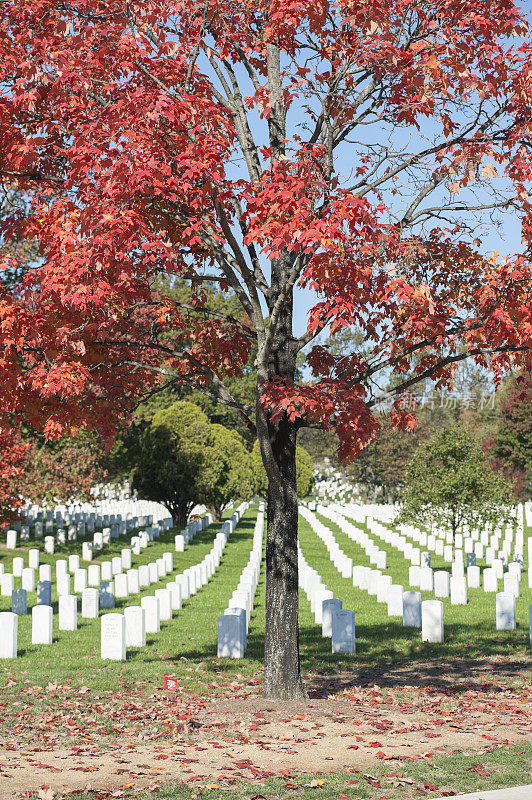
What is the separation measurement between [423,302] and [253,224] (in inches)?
79.2

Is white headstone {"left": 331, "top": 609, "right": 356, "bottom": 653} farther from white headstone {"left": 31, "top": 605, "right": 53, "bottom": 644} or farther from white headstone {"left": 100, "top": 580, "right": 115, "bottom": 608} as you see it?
white headstone {"left": 100, "top": 580, "right": 115, "bottom": 608}

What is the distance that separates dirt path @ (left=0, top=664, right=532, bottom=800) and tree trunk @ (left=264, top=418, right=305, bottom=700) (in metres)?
0.31

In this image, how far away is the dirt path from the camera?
24.1ft

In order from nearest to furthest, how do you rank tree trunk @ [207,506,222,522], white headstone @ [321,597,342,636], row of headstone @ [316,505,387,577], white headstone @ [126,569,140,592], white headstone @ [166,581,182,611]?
white headstone @ [321,597,342,636]
white headstone @ [166,581,182,611]
white headstone @ [126,569,140,592]
row of headstone @ [316,505,387,577]
tree trunk @ [207,506,222,522]

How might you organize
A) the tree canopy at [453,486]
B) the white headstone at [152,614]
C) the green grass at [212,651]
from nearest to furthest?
the green grass at [212,651], the white headstone at [152,614], the tree canopy at [453,486]

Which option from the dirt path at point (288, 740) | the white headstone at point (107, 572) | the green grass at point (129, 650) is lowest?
the green grass at point (129, 650)

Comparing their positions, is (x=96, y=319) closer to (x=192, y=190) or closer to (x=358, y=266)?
(x=192, y=190)

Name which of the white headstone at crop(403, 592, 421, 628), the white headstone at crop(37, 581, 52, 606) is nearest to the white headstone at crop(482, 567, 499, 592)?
the white headstone at crop(403, 592, 421, 628)

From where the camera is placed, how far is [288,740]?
8.62 m

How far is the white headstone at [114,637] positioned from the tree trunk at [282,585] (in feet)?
11.2

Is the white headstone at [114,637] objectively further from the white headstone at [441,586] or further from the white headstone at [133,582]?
the white headstone at [441,586]

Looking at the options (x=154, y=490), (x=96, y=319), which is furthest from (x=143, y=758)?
(x=154, y=490)

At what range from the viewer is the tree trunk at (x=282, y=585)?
34.7 feet

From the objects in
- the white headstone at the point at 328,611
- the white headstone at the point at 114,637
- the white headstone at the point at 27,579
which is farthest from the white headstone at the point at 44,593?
the white headstone at the point at 328,611
